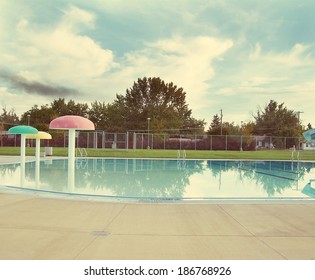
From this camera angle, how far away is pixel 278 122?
54.6m

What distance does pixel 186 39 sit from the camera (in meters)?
22.4

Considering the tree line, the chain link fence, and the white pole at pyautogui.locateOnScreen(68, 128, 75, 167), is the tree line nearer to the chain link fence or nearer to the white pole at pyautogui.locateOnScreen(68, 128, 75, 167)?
the chain link fence

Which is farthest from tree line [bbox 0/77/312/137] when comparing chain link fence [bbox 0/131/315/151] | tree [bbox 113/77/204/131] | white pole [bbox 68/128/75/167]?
white pole [bbox 68/128/75/167]

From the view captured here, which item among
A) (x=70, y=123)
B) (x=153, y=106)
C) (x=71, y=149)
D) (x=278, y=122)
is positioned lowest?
(x=71, y=149)

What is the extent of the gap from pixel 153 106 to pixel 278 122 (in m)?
19.5

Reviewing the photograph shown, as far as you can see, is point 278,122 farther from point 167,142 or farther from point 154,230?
point 154,230

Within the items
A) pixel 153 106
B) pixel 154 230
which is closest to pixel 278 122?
pixel 153 106

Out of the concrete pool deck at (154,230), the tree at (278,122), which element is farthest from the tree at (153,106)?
the concrete pool deck at (154,230)

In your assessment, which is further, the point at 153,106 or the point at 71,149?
the point at 153,106

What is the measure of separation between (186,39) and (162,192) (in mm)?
14595

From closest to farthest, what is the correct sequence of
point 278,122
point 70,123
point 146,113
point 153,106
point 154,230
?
point 154,230 → point 70,123 → point 146,113 → point 153,106 → point 278,122

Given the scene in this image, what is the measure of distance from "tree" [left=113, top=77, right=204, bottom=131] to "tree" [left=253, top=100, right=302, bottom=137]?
10445 millimetres

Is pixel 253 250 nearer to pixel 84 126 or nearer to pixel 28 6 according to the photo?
pixel 84 126
